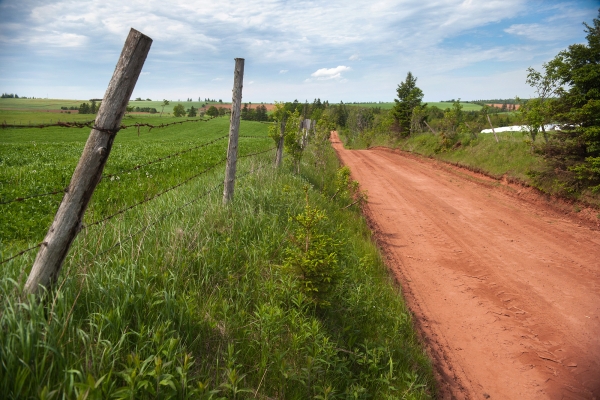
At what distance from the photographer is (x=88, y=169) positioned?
2195mm

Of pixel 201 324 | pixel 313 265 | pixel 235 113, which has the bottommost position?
pixel 201 324

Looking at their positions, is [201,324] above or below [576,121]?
below

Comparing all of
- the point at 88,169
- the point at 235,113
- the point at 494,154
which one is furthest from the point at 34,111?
the point at 494,154

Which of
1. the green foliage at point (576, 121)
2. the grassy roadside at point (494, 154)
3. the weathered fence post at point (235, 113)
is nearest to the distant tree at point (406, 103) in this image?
the grassy roadside at point (494, 154)

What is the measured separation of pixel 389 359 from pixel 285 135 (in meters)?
6.66

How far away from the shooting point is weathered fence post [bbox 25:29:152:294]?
2164mm

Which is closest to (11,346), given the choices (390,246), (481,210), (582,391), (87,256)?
(87,256)

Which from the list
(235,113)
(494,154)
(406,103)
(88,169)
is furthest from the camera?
(406,103)

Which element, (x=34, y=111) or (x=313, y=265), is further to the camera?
(x=34, y=111)

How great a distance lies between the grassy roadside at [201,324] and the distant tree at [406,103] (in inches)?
1141

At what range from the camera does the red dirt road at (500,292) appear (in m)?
3.65

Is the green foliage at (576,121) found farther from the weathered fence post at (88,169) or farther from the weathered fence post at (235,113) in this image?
the weathered fence post at (88,169)

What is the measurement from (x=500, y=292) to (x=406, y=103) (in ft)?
101

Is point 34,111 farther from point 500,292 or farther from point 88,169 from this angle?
point 500,292
